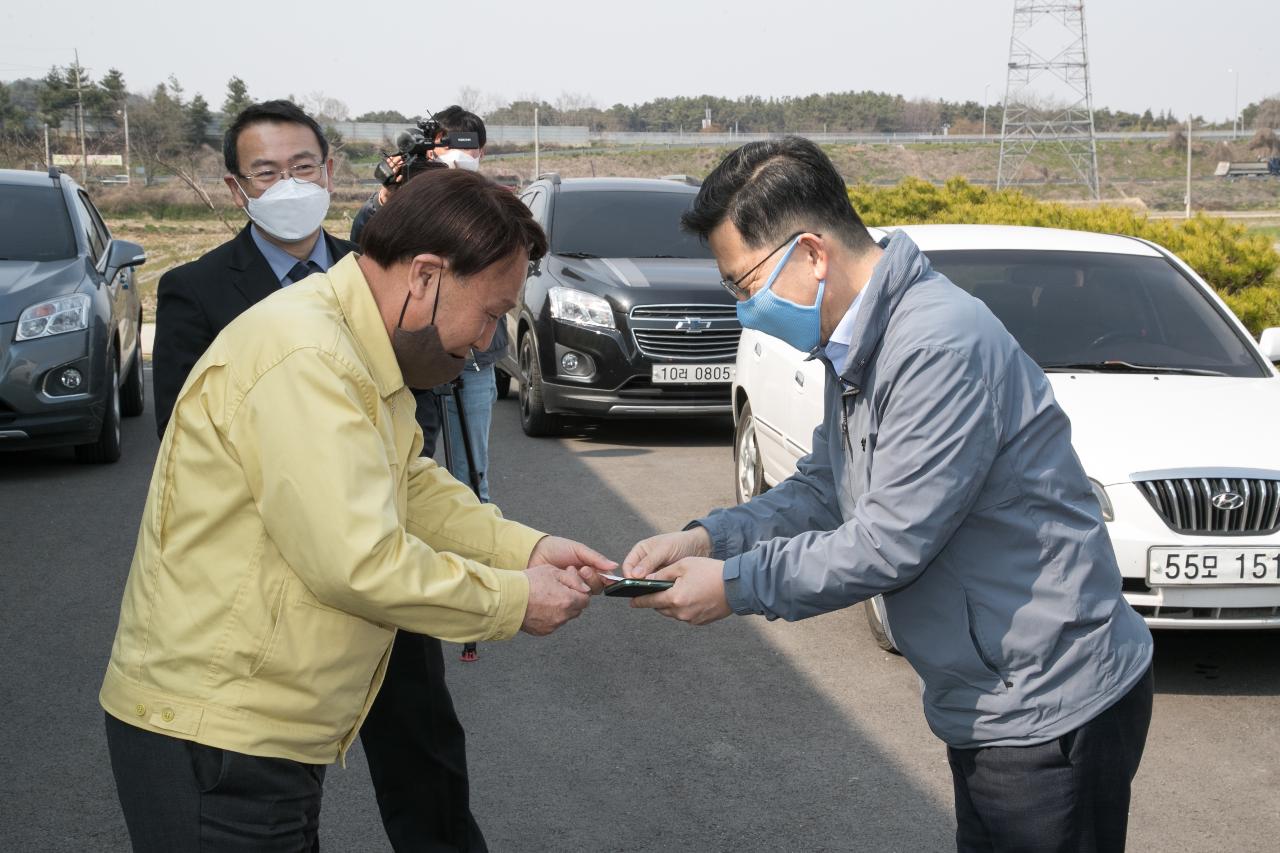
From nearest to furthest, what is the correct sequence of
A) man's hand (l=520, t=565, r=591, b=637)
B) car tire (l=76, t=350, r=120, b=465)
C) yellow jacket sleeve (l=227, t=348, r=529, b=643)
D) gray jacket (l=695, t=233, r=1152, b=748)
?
yellow jacket sleeve (l=227, t=348, r=529, b=643)
gray jacket (l=695, t=233, r=1152, b=748)
man's hand (l=520, t=565, r=591, b=637)
car tire (l=76, t=350, r=120, b=465)

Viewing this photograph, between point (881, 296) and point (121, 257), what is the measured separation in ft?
27.8

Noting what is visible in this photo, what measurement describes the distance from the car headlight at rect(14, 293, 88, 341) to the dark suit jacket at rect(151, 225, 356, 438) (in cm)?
607

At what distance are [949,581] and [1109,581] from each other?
0.29 metres

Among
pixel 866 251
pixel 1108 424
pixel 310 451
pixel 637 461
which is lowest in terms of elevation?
pixel 637 461

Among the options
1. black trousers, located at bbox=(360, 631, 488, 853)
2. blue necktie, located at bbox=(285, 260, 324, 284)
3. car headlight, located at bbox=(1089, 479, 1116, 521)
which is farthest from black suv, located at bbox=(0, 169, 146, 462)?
car headlight, located at bbox=(1089, 479, 1116, 521)

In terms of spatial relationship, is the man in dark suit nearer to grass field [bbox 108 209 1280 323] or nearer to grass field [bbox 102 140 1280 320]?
grass field [bbox 108 209 1280 323]

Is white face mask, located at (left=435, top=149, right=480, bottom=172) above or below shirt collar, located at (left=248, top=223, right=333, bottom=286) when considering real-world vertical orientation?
above

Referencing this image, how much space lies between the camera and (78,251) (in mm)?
9742

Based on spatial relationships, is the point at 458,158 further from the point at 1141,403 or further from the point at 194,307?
the point at 1141,403

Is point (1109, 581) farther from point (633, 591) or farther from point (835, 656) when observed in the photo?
point (835, 656)

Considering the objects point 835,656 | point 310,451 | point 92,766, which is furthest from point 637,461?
point 310,451

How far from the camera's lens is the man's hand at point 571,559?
→ 2852 mm

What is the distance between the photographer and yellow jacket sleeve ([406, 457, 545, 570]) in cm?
280

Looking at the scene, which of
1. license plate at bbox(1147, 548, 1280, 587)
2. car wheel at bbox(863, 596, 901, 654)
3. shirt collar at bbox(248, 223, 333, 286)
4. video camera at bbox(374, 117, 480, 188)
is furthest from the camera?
car wheel at bbox(863, 596, 901, 654)
